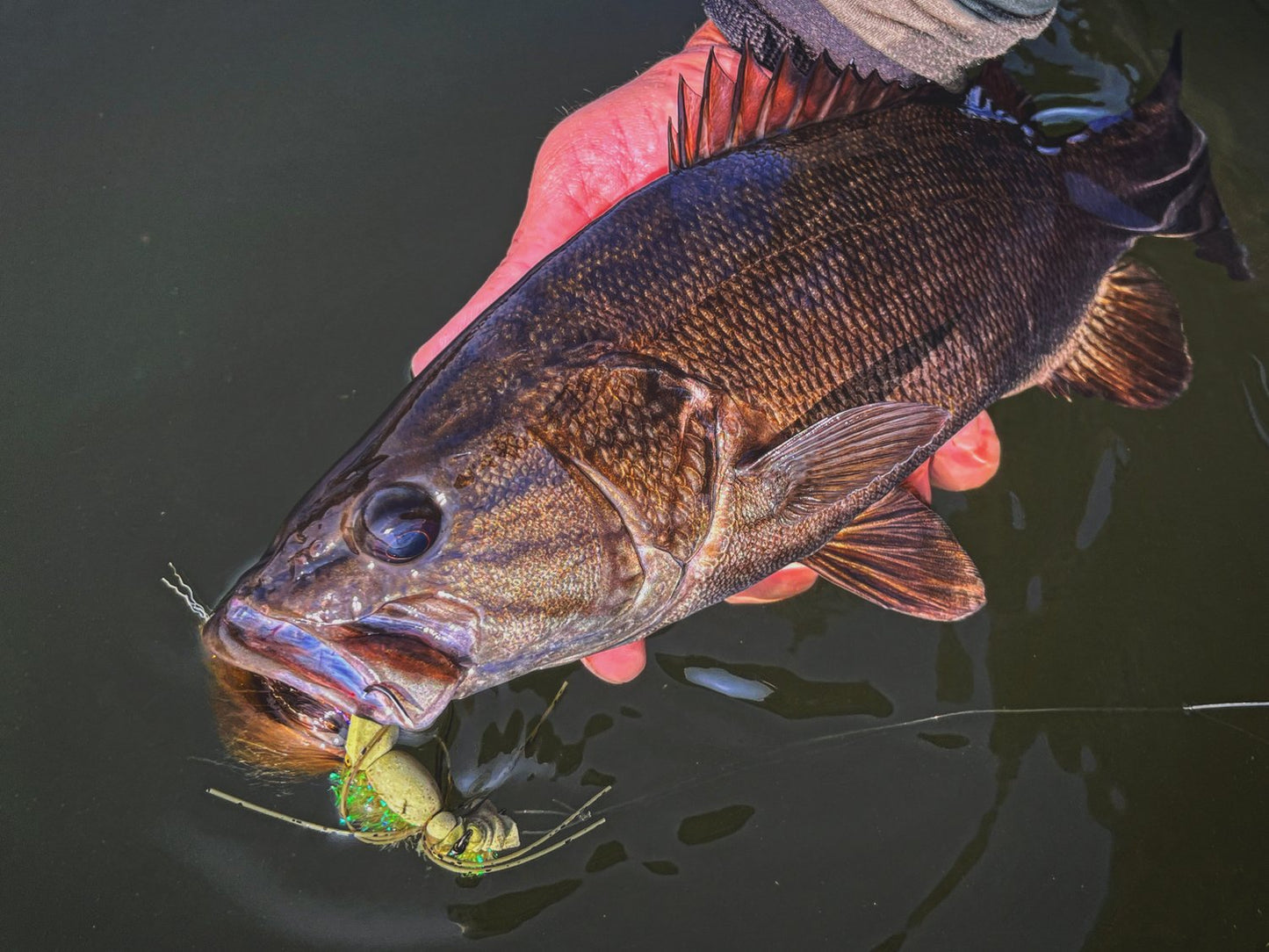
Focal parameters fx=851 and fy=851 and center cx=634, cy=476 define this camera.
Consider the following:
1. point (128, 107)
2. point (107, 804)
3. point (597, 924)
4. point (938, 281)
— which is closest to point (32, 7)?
point (128, 107)

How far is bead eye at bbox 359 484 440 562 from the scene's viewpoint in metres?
1.52

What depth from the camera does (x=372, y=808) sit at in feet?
7.34

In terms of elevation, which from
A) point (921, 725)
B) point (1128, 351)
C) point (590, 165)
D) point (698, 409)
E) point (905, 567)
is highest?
point (590, 165)

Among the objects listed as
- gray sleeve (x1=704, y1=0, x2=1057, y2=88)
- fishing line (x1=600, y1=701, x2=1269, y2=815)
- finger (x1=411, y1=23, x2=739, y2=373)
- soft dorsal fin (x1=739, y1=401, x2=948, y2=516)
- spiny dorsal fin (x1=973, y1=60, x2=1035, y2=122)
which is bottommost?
fishing line (x1=600, y1=701, x2=1269, y2=815)

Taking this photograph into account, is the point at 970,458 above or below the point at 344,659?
below

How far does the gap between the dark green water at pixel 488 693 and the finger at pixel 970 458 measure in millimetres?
106

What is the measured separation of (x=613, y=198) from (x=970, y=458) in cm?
145

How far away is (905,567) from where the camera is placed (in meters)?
2.18

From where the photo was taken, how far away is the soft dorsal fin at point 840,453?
177 centimetres

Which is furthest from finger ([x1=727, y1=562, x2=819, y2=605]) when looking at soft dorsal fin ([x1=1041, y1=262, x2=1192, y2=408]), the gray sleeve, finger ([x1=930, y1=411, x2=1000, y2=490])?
the gray sleeve

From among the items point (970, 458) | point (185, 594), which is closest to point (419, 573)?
point (185, 594)

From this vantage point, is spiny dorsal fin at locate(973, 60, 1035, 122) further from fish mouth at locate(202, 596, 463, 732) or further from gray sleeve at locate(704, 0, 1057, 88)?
fish mouth at locate(202, 596, 463, 732)

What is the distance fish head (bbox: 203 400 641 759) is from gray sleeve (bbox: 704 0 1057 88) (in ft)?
5.77

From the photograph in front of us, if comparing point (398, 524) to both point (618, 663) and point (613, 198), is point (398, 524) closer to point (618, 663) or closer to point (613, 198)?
point (618, 663)
